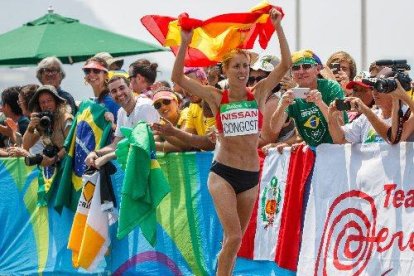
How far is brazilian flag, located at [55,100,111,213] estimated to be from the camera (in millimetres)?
15445

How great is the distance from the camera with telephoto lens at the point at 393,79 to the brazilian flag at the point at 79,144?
4474 mm

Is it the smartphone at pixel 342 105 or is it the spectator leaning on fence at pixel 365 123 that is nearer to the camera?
the spectator leaning on fence at pixel 365 123

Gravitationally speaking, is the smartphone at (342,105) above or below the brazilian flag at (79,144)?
above

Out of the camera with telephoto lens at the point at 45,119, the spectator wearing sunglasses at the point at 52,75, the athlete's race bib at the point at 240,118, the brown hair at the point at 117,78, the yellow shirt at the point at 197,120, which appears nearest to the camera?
the athlete's race bib at the point at 240,118

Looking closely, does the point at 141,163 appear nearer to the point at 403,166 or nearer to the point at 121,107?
the point at 121,107

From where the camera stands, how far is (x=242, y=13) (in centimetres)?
1254

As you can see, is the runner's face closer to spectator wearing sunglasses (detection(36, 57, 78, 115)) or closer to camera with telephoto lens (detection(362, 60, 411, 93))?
camera with telephoto lens (detection(362, 60, 411, 93))

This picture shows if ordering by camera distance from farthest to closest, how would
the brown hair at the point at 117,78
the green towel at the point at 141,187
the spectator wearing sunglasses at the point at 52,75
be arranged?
the spectator wearing sunglasses at the point at 52,75
the brown hair at the point at 117,78
the green towel at the point at 141,187

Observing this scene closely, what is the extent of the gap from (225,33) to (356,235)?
2163 mm

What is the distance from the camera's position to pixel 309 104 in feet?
41.8

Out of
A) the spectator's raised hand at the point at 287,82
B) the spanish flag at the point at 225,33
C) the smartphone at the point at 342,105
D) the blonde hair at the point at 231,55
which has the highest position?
the spanish flag at the point at 225,33

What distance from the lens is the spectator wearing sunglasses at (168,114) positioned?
14.6 m

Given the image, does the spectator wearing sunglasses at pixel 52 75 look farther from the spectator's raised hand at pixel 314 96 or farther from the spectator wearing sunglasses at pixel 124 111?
the spectator's raised hand at pixel 314 96

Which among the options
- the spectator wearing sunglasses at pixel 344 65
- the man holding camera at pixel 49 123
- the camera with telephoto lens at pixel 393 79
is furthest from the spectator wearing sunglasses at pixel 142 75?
the camera with telephoto lens at pixel 393 79
